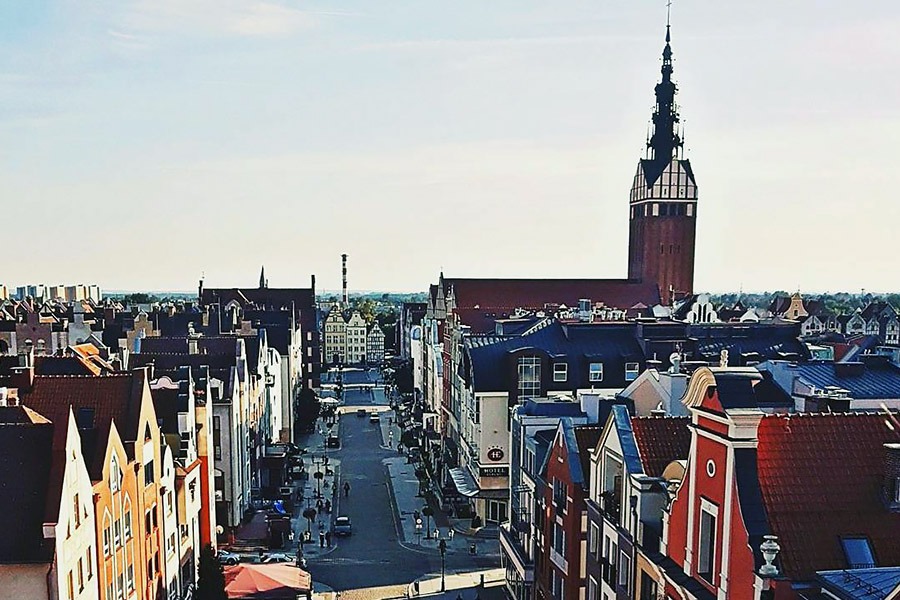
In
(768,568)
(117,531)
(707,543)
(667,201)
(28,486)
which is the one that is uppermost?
(667,201)

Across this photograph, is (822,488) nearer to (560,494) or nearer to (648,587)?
(648,587)

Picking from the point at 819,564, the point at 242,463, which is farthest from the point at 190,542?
the point at 819,564

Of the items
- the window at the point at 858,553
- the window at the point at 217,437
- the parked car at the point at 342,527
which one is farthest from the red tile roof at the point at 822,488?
the parked car at the point at 342,527

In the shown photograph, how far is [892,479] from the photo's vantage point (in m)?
20.8

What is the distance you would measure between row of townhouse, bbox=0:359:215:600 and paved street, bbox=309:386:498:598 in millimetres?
9710

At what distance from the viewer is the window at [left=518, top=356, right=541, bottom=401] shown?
59.9 metres

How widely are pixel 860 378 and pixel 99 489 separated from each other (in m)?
33.2

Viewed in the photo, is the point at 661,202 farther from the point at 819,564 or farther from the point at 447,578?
the point at 819,564

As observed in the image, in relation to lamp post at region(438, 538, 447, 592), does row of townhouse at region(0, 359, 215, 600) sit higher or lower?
higher

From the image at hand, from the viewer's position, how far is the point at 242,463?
2379 inches

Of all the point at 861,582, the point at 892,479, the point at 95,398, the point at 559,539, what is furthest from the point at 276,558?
the point at 861,582

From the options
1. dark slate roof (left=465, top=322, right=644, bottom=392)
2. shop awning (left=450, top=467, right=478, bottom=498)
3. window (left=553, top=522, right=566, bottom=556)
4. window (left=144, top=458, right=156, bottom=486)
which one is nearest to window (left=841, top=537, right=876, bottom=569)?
window (left=553, top=522, right=566, bottom=556)

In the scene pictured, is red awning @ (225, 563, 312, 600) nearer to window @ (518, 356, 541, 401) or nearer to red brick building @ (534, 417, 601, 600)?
red brick building @ (534, 417, 601, 600)

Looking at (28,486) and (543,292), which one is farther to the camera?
(543,292)
